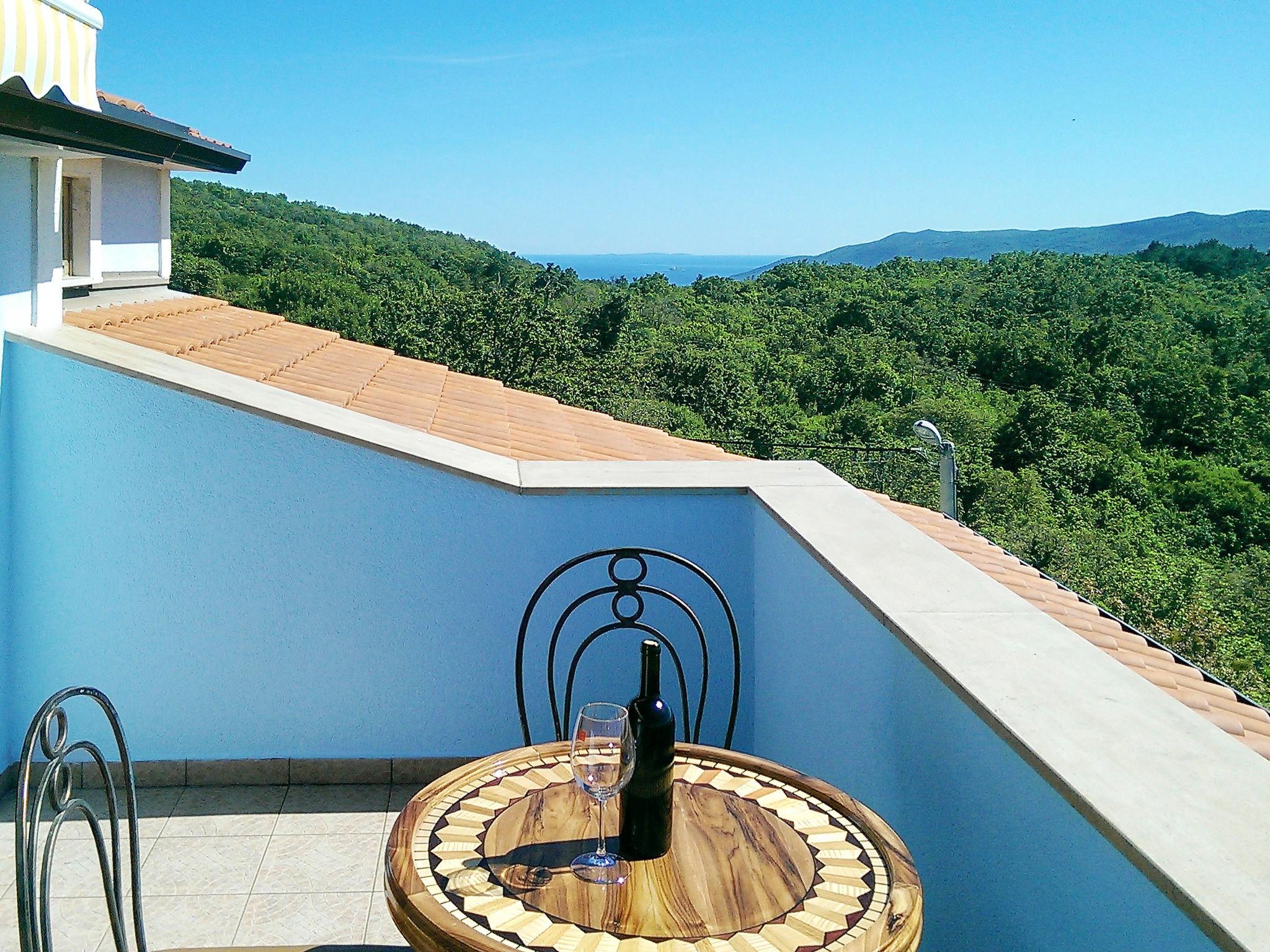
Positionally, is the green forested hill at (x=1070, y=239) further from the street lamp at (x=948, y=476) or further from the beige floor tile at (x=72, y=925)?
the beige floor tile at (x=72, y=925)

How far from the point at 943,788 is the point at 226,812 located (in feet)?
8.56

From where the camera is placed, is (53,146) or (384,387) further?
(384,387)

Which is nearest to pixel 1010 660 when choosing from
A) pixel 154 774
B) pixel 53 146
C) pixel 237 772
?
pixel 237 772

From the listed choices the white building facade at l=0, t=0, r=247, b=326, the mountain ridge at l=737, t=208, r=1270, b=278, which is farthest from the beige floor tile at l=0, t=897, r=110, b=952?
the mountain ridge at l=737, t=208, r=1270, b=278

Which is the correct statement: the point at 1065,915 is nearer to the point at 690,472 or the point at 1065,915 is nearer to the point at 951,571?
the point at 951,571

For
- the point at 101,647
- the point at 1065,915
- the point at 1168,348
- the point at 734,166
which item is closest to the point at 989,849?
the point at 1065,915

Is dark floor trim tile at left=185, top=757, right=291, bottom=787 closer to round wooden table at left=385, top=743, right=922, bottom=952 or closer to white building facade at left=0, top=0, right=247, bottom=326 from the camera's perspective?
white building facade at left=0, top=0, right=247, bottom=326

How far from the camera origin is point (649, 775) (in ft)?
6.21

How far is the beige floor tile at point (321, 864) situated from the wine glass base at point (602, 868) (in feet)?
5.63

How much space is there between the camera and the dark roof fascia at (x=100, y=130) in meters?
3.29

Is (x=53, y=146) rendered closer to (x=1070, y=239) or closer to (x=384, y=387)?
(x=384, y=387)

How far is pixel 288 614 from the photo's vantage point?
3.87m

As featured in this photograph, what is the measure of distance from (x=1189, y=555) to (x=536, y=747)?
3311 cm

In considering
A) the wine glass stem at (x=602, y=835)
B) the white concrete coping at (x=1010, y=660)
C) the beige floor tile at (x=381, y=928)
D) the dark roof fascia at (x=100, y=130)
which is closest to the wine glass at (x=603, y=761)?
the wine glass stem at (x=602, y=835)
